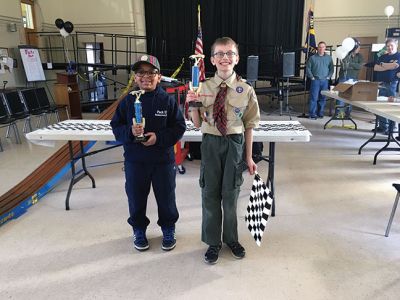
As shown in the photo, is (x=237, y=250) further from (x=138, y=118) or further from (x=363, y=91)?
(x=363, y=91)

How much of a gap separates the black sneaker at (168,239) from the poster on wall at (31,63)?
762 centimetres

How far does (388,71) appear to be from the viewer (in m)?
5.73

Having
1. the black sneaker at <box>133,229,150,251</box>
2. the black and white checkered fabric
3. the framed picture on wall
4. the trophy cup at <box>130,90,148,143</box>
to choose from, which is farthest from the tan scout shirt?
the framed picture on wall

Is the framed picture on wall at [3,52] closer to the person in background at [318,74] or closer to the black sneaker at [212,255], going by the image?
the person in background at [318,74]

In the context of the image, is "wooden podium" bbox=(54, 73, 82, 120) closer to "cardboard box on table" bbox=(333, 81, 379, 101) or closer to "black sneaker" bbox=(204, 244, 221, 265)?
"cardboard box on table" bbox=(333, 81, 379, 101)

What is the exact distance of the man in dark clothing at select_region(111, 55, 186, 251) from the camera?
7.11 ft

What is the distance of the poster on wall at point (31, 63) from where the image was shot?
8.43 meters

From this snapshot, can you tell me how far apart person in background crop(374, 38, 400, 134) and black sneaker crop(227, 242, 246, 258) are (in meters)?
4.09

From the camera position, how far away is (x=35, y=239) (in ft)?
8.61

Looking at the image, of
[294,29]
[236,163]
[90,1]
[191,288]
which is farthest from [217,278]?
[90,1]

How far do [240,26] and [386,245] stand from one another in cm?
887

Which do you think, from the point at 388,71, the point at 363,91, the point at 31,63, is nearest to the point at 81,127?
the point at 363,91

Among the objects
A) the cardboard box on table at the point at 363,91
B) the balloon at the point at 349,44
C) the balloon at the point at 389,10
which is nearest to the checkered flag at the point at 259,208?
the cardboard box on table at the point at 363,91

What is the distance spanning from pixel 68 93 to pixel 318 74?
526 cm
